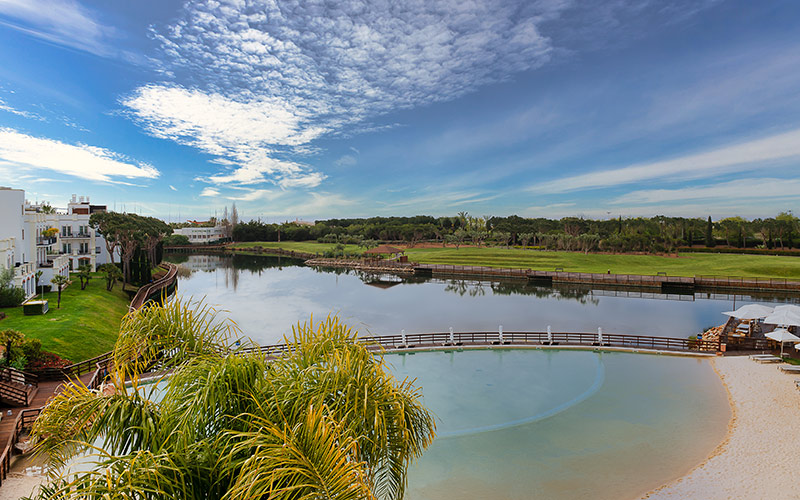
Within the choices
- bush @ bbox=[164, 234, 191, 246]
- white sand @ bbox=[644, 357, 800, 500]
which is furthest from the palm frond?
bush @ bbox=[164, 234, 191, 246]

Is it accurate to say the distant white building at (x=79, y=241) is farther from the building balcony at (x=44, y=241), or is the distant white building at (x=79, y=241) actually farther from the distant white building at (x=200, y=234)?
the distant white building at (x=200, y=234)

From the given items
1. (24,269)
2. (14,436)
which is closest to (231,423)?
(14,436)

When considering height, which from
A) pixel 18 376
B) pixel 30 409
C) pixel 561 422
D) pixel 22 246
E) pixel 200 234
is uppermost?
pixel 200 234

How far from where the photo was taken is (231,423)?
18.4 feet

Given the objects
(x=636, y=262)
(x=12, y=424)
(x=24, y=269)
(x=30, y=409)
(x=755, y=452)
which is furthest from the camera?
(x=636, y=262)

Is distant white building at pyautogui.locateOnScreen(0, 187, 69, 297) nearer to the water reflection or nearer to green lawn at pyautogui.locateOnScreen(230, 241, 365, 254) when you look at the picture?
the water reflection

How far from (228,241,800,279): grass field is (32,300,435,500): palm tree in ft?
247

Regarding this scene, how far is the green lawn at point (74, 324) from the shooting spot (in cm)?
2589

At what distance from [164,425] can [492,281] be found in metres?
67.3

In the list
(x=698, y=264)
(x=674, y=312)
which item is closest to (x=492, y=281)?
(x=674, y=312)

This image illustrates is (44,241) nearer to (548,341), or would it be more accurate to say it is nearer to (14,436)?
(14,436)

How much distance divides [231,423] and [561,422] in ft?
52.6

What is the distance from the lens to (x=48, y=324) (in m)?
28.5

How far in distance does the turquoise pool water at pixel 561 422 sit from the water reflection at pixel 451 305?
733 cm
